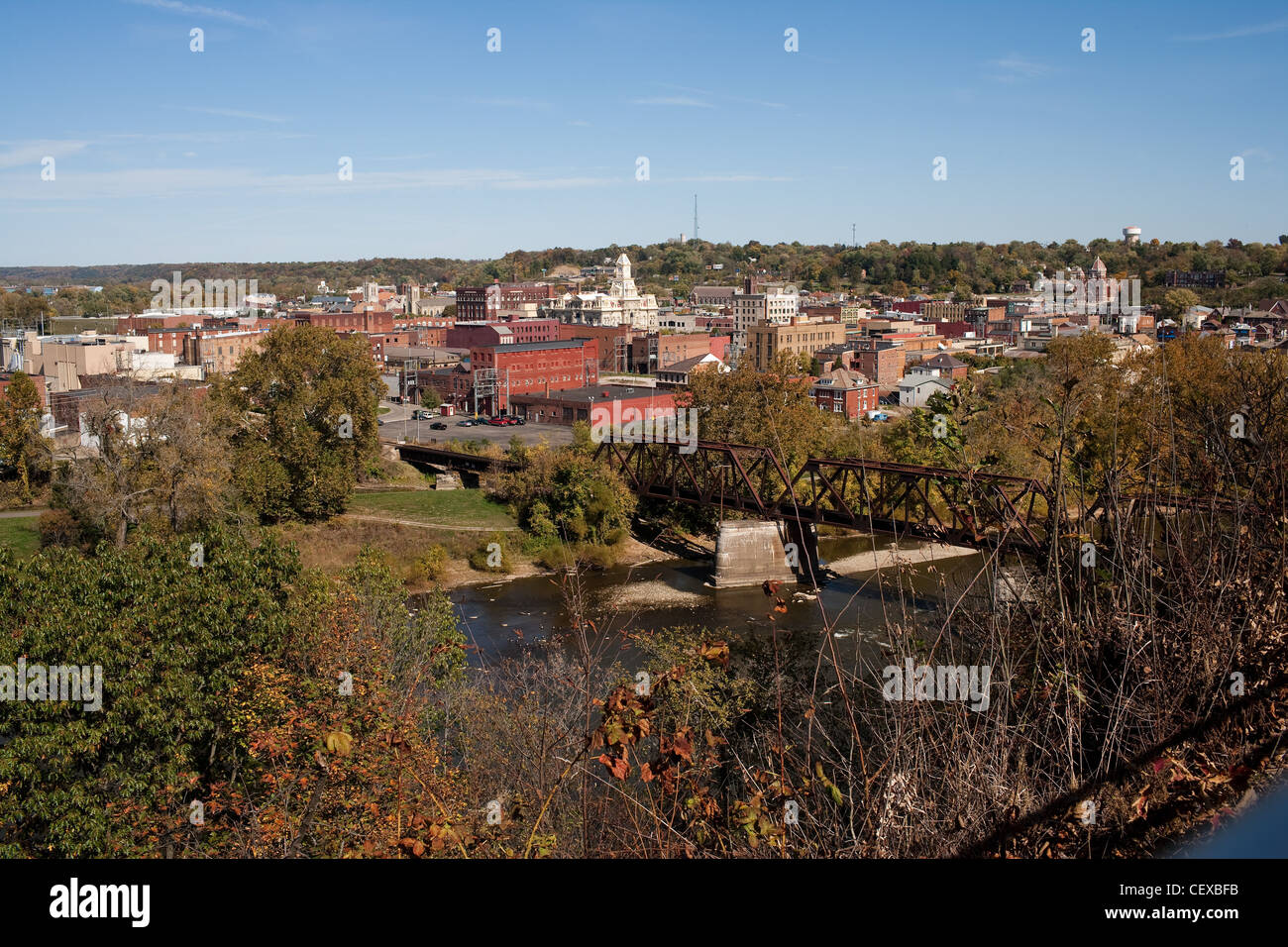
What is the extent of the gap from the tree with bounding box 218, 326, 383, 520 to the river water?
5027 mm

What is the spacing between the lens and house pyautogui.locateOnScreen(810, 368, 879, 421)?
43688mm

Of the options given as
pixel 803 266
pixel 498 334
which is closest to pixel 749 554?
pixel 498 334

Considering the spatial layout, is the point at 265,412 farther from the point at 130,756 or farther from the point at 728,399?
the point at 130,756

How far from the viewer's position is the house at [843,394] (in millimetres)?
43688

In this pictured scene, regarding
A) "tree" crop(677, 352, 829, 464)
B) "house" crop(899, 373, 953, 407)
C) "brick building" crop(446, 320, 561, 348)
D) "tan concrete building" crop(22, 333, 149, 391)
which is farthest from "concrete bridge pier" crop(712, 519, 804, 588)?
"brick building" crop(446, 320, 561, 348)

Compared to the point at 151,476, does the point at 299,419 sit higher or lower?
higher

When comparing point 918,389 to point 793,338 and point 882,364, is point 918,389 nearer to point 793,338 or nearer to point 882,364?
point 882,364

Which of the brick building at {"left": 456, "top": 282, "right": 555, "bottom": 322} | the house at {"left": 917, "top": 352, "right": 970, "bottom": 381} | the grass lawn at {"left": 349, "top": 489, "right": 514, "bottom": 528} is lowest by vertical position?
the grass lawn at {"left": 349, "top": 489, "right": 514, "bottom": 528}

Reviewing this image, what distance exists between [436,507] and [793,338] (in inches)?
1620

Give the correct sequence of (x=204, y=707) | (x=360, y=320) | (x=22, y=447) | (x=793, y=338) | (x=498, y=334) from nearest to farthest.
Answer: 1. (x=204, y=707)
2. (x=22, y=447)
3. (x=498, y=334)
4. (x=793, y=338)
5. (x=360, y=320)

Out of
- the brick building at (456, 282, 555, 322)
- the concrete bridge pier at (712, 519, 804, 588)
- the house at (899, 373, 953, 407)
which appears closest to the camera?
the concrete bridge pier at (712, 519, 804, 588)

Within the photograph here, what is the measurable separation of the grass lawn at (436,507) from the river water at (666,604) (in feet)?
11.0

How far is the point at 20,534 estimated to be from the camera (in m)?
22.4

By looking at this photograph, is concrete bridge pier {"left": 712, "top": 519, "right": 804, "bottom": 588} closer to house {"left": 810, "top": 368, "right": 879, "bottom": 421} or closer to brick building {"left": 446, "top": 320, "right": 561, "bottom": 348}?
A: house {"left": 810, "top": 368, "right": 879, "bottom": 421}
